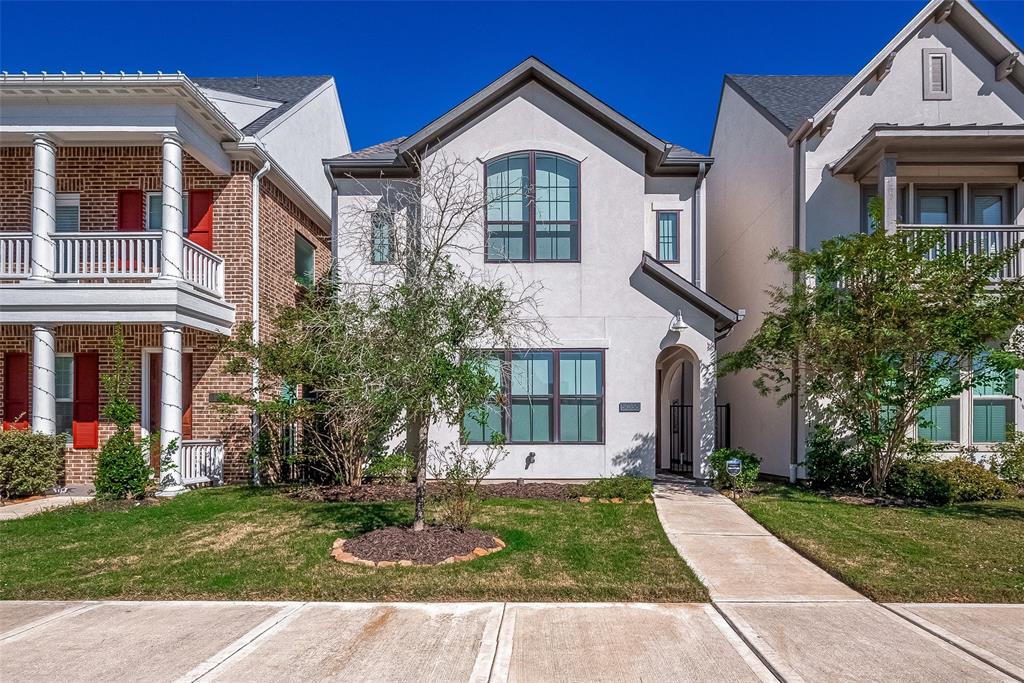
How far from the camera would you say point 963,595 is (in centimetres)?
612

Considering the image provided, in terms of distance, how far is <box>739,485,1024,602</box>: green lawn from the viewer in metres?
6.27

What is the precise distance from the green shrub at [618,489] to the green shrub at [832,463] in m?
3.24

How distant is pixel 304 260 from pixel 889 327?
13072 mm

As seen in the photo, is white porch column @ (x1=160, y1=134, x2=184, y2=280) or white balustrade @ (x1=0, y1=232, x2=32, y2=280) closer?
white porch column @ (x1=160, y1=134, x2=184, y2=280)

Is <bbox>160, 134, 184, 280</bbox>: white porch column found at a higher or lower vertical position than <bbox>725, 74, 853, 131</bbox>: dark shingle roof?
lower

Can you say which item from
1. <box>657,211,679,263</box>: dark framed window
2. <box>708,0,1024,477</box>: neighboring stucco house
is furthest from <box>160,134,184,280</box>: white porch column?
<box>708,0,1024,477</box>: neighboring stucco house

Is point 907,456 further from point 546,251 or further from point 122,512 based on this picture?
point 122,512

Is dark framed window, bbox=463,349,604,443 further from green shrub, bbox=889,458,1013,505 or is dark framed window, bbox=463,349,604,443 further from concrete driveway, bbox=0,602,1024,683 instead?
concrete driveway, bbox=0,602,1024,683

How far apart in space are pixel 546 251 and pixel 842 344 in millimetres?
5492

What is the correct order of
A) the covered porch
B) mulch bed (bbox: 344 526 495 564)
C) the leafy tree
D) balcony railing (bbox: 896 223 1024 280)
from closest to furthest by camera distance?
mulch bed (bbox: 344 526 495 564) → the leafy tree → the covered porch → balcony railing (bbox: 896 223 1024 280)

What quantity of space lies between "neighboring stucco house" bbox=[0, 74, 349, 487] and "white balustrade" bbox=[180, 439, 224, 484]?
25 mm

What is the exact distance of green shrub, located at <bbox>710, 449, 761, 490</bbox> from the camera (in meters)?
11.6

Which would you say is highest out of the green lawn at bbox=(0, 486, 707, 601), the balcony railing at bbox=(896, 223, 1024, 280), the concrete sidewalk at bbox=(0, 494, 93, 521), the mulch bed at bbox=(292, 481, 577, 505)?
the balcony railing at bbox=(896, 223, 1024, 280)

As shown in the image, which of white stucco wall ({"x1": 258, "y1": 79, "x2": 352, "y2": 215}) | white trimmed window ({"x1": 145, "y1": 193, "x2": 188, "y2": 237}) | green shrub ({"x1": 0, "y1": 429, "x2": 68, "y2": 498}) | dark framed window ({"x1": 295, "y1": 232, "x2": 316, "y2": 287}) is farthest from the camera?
dark framed window ({"x1": 295, "y1": 232, "x2": 316, "y2": 287})
